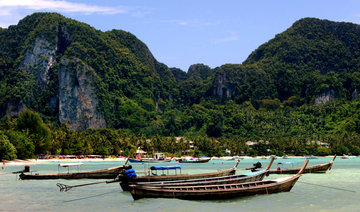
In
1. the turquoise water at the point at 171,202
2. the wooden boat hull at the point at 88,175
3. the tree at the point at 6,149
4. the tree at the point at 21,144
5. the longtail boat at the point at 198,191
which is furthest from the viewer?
the tree at the point at 21,144

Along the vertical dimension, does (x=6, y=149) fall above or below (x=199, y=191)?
below

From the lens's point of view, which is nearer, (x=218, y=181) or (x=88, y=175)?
(x=218, y=181)

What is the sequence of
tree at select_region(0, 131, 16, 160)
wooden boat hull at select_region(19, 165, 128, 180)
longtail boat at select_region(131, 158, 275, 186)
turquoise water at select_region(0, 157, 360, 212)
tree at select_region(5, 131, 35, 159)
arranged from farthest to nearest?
tree at select_region(5, 131, 35, 159), tree at select_region(0, 131, 16, 160), wooden boat hull at select_region(19, 165, 128, 180), longtail boat at select_region(131, 158, 275, 186), turquoise water at select_region(0, 157, 360, 212)

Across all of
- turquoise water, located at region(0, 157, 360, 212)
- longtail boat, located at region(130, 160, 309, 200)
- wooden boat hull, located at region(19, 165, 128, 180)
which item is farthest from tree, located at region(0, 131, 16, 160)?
longtail boat, located at region(130, 160, 309, 200)

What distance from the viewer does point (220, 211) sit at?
27.5 metres

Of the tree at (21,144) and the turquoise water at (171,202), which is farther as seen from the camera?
the tree at (21,144)

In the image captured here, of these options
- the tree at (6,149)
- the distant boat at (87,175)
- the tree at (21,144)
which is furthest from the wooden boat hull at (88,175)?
the tree at (21,144)

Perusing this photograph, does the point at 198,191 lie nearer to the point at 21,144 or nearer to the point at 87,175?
the point at 87,175

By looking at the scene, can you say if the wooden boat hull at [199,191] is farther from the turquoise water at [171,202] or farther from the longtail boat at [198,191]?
the turquoise water at [171,202]

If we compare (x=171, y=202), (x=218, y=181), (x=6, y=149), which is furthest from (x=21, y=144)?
(x=171, y=202)

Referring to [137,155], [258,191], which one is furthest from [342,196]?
[137,155]

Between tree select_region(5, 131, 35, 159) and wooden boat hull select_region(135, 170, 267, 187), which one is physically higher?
wooden boat hull select_region(135, 170, 267, 187)

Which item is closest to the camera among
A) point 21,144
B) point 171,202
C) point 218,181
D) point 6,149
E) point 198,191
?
point 171,202

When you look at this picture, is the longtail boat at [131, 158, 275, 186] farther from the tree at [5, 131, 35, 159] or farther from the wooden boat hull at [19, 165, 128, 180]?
the tree at [5, 131, 35, 159]
